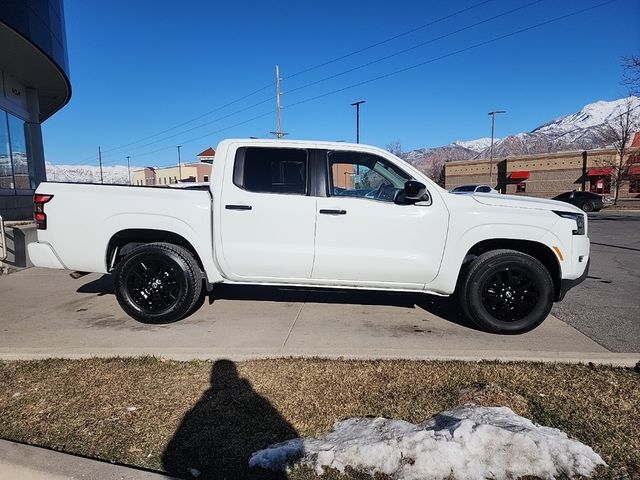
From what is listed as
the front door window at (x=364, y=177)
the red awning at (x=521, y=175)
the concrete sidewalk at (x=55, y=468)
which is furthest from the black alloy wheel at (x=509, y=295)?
the red awning at (x=521, y=175)

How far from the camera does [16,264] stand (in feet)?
27.6

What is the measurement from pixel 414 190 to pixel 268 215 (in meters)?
1.52

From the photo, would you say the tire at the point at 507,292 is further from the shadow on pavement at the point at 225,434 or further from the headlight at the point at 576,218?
the shadow on pavement at the point at 225,434

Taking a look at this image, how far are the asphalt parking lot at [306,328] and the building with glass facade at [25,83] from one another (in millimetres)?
8196

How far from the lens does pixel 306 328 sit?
15.7 ft

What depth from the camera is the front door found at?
15.1ft

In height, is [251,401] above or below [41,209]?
below

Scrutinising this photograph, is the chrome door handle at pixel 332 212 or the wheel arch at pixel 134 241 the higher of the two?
the chrome door handle at pixel 332 212

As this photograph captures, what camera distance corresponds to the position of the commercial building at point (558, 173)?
4503 cm

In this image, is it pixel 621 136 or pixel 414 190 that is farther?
A: pixel 621 136

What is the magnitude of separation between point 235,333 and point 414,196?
91.0 inches

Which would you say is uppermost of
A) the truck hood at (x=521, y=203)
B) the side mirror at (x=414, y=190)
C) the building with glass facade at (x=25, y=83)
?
the building with glass facade at (x=25, y=83)

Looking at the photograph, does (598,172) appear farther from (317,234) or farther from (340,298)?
(317,234)

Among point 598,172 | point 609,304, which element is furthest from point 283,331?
point 598,172
